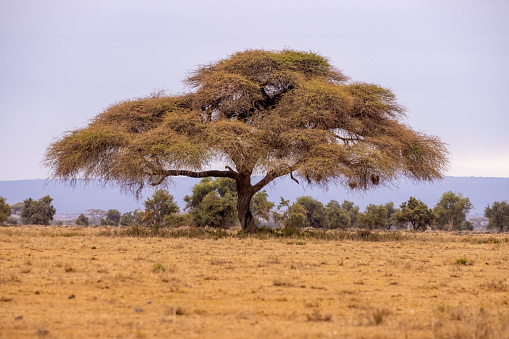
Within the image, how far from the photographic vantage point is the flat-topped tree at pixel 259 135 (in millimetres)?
25578

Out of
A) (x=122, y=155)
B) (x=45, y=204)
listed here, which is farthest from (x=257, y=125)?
(x=45, y=204)

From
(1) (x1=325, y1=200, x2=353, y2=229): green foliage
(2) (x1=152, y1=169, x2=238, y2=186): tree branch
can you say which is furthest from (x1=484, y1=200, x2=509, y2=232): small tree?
(2) (x1=152, y1=169, x2=238, y2=186): tree branch

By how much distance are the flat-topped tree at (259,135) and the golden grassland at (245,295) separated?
828cm

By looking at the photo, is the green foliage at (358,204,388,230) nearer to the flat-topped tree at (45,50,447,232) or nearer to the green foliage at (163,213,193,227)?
the green foliage at (163,213,193,227)

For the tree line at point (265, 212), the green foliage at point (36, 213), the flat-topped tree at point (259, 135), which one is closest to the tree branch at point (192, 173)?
the flat-topped tree at point (259, 135)

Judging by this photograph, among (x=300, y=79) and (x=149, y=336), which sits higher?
(x=300, y=79)

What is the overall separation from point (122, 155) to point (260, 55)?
32.9 ft

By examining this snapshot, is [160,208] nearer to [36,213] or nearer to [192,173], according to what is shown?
[36,213]

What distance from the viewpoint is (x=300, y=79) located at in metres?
28.8

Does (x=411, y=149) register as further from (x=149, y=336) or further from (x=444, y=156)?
(x=149, y=336)

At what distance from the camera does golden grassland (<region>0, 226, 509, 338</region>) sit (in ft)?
24.9

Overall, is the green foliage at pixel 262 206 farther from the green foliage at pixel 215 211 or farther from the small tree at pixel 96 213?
the small tree at pixel 96 213

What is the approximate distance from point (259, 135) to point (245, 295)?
1665 centimetres

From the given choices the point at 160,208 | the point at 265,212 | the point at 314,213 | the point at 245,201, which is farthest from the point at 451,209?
the point at 245,201
